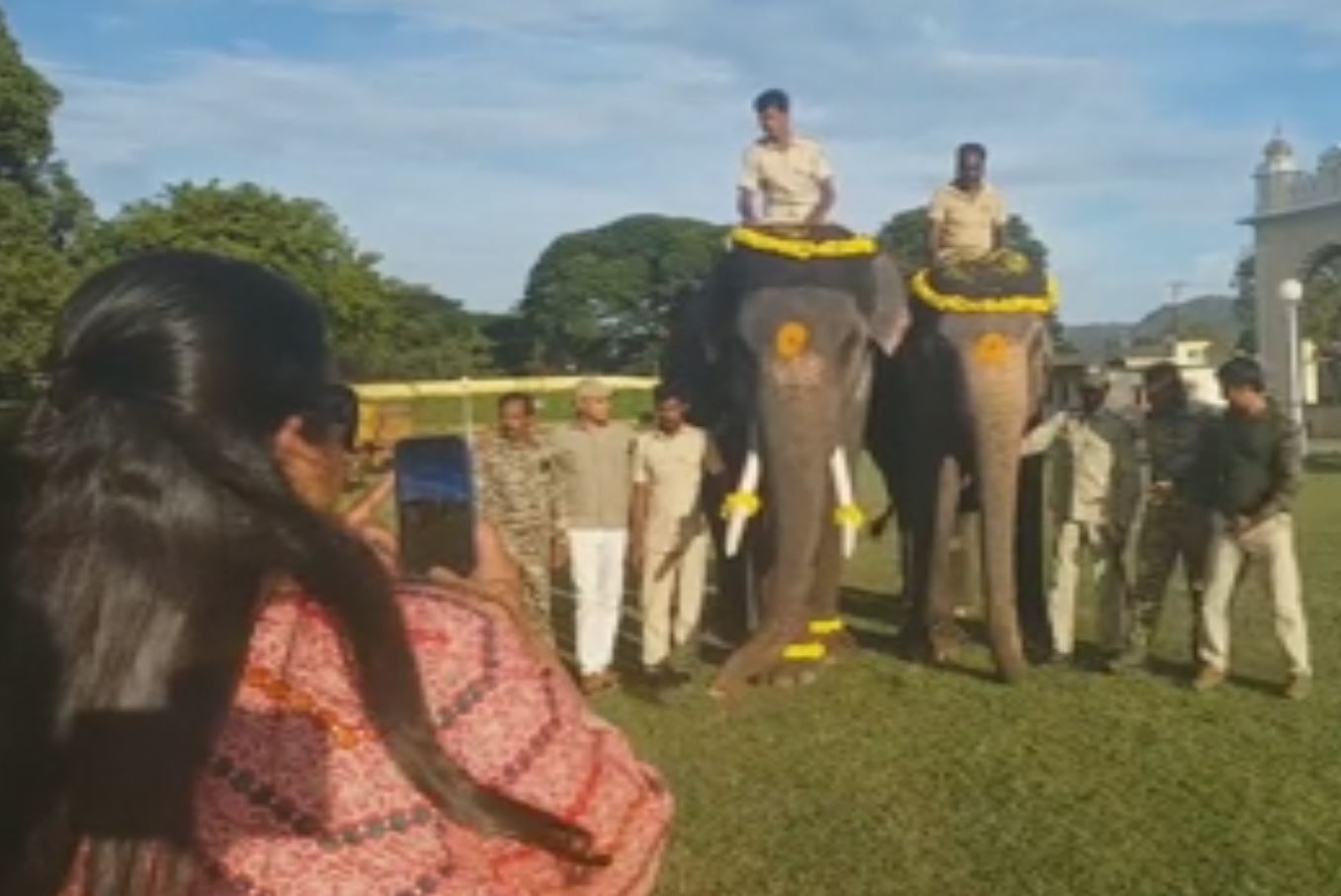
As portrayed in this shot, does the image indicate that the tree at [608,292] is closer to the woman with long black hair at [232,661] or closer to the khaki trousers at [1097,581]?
the khaki trousers at [1097,581]

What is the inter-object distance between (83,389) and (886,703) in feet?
23.7

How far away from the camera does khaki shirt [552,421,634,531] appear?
9.16 meters

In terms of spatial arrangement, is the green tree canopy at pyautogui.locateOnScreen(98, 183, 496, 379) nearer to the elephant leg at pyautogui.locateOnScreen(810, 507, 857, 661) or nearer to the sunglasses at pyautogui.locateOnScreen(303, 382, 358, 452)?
the elephant leg at pyautogui.locateOnScreen(810, 507, 857, 661)

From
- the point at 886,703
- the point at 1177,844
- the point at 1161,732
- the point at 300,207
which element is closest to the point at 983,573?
the point at 886,703

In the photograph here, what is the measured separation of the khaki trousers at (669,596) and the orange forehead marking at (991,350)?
1572 mm

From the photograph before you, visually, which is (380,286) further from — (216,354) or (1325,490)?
(216,354)

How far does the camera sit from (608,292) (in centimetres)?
8050

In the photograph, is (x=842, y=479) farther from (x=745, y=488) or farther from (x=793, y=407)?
(x=793, y=407)

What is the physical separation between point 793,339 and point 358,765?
Result: 753 centimetres

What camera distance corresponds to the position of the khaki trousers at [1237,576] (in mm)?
8406

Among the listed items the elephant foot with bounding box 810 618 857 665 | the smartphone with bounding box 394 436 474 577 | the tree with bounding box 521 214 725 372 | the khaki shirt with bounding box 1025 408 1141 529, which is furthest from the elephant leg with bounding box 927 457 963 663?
the tree with bounding box 521 214 725 372

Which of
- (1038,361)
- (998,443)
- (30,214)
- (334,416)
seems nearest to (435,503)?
(334,416)

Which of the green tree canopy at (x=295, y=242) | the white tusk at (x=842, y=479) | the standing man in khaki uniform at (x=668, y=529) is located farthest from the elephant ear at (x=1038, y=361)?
the green tree canopy at (x=295, y=242)

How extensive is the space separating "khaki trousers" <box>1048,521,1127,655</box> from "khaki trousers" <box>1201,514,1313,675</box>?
25.4 inches
